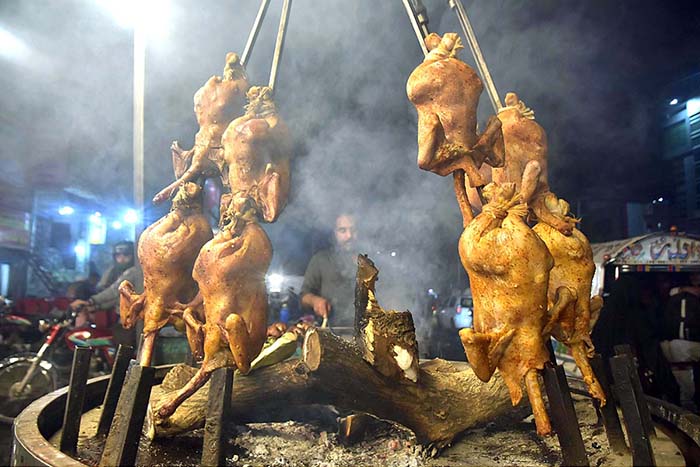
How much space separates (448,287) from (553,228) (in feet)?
48.8

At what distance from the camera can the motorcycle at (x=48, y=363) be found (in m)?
6.69

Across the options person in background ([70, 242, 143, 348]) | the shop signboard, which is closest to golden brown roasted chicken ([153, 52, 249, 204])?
person in background ([70, 242, 143, 348])

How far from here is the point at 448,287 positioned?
56.2 feet

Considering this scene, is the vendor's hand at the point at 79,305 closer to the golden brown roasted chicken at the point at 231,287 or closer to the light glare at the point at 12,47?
the light glare at the point at 12,47

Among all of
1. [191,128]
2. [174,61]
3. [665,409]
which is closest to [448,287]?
[191,128]

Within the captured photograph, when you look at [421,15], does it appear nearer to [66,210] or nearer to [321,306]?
[321,306]

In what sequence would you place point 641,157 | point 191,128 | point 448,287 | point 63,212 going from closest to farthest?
1. point 191,128
2. point 641,157
3. point 448,287
4. point 63,212

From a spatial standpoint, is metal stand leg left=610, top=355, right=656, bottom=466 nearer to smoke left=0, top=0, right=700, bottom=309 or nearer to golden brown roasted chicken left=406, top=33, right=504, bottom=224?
golden brown roasted chicken left=406, top=33, right=504, bottom=224

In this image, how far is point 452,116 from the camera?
2.56 metres

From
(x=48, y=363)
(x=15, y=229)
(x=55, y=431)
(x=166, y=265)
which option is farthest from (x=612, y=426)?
(x=15, y=229)

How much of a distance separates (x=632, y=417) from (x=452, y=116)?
1674 millimetres

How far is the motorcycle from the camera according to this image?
6.69 m

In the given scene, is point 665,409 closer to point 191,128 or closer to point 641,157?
point 191,128

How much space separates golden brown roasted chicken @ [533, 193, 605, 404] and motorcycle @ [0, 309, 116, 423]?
20.6ft
